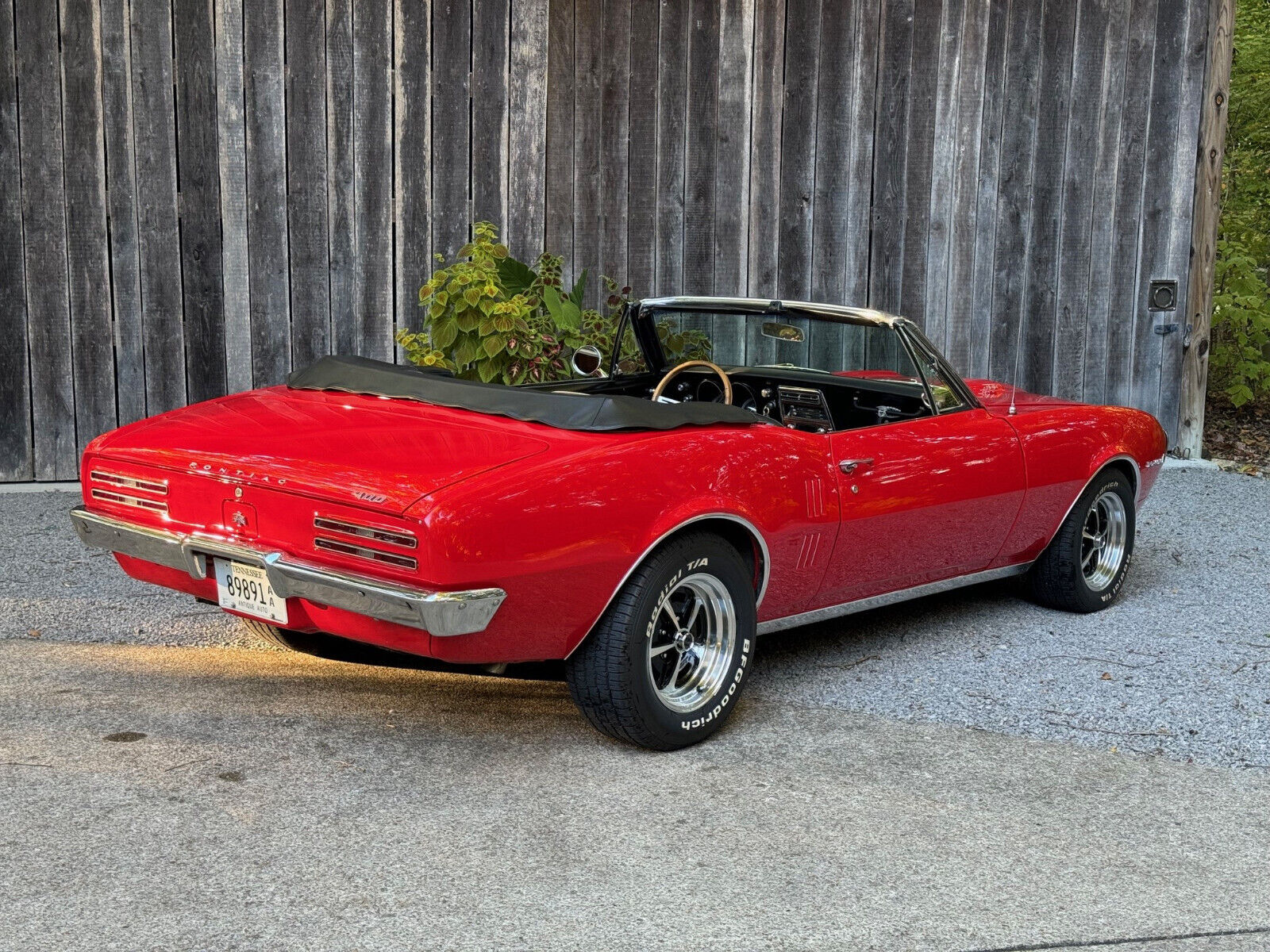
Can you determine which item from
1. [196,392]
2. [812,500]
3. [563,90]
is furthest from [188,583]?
[563,90]

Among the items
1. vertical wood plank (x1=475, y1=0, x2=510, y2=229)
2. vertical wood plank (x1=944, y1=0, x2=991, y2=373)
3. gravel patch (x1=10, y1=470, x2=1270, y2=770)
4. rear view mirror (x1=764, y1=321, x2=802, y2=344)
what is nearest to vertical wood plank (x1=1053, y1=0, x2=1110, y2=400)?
vertical wood plank (x1=944, y1=0, x2=991, y2=373)

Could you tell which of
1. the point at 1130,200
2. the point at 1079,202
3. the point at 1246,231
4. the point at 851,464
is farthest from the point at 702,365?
the point at 1246,231

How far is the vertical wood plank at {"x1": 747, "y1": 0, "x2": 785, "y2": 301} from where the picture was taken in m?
8.54

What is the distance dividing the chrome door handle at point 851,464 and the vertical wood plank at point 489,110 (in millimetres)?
4336

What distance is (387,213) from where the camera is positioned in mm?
8180

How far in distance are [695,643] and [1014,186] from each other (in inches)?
230

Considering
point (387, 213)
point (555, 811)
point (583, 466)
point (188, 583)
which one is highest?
point (387, 213)

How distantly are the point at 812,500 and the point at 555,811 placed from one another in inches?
51.9

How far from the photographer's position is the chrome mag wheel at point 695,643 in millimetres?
4105

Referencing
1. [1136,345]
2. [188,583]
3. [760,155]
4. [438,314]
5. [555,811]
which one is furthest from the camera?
[1136,345]

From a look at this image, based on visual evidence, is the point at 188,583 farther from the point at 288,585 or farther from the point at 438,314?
the point at 438,314

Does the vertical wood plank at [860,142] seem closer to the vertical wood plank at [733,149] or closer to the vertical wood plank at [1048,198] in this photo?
the vertical wood plank at [733,149]

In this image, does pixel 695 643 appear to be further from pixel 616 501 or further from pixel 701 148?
pixel 701 148

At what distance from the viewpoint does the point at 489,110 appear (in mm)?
8234
